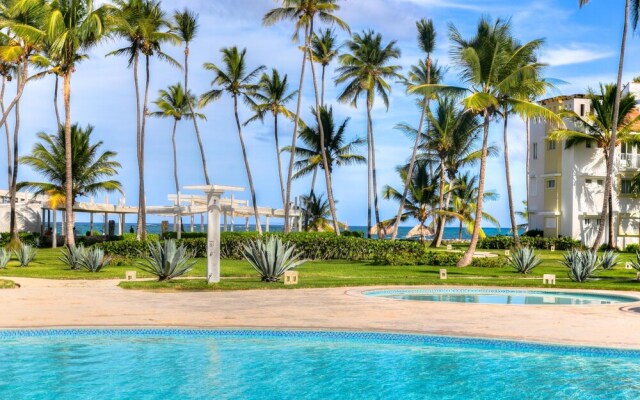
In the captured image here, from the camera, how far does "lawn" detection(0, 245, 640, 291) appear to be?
20172mm

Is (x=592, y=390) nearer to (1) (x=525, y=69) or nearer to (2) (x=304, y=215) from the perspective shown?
(1) (x=525, y=69)

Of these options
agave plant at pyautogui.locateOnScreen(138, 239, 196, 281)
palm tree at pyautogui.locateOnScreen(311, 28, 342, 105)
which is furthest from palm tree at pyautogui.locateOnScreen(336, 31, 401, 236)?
agave plant at pyautogui.locateOnScreen(138, 239, 196, 281)

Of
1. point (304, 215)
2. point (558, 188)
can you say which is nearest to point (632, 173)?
point (558, 188)

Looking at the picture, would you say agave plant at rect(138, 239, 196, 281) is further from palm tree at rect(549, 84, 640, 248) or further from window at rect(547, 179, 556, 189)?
window at rect(547, 179, 556, 189)

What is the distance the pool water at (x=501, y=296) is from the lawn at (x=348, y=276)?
1.14 metres

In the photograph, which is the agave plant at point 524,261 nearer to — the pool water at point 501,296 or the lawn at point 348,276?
the lawn at point 348,276

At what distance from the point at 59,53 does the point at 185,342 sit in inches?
956

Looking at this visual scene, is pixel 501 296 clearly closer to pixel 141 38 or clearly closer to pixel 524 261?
pixel 524 261

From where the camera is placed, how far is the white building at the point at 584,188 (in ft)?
163

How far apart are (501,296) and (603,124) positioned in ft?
96.2

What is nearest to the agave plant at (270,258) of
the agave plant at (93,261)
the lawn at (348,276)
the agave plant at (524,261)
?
the lawn at (348,276)

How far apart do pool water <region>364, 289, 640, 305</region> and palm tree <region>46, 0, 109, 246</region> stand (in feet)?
55.8

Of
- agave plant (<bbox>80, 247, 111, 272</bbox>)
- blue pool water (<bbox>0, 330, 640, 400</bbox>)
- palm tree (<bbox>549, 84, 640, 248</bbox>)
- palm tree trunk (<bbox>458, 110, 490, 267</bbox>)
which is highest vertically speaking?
palm tree (<bbox>549, 84, 640, 248</bbox>)

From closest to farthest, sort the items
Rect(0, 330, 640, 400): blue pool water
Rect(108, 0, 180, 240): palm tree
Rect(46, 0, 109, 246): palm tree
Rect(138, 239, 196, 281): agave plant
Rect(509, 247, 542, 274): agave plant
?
1. Rect(0, 330, 640, 400): blue pool water
2. Rect(138, 239, 196, 281): agave plant
3. Rect(509, 247, 542, 274): agave plant
4. Rect(46, 0, 109, 246): palm tree
5. Rect(108, 0, 180, 240): palm tree
